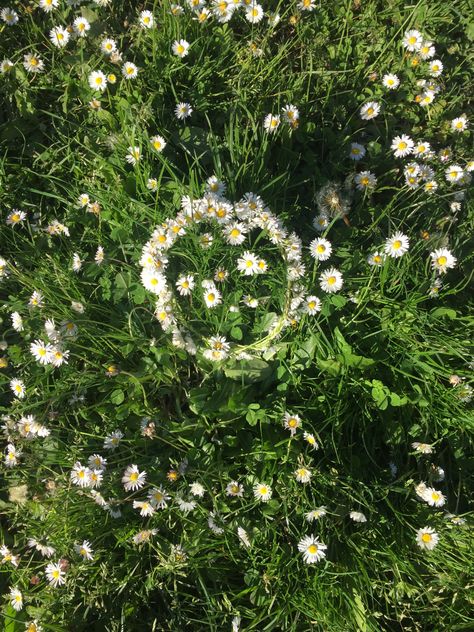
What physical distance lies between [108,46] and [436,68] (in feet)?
5.41

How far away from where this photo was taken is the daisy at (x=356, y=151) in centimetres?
259

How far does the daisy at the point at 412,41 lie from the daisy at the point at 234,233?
1.47 metres

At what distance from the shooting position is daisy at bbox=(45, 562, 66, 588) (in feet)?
6.83

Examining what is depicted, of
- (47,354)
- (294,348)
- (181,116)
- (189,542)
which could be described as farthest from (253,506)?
(181,116)

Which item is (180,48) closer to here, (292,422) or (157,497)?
(292,422)

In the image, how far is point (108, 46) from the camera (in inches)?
98.6

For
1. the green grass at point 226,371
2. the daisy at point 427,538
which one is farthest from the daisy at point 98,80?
the daisy at point 427,538

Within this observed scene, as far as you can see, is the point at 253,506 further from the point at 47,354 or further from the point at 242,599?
the point at 47,354

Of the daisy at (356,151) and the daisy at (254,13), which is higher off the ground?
the daisy at (254,13)

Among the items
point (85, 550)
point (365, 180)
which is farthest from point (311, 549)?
point (365, 180)

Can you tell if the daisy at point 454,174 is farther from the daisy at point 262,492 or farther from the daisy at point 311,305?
the daisy at point 262,492

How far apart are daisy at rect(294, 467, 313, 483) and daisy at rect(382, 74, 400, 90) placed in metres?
1.93

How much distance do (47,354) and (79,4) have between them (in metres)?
1.77

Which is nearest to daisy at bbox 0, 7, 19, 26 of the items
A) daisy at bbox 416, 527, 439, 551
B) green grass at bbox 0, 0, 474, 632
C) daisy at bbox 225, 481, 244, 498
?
green grass at bbox 0, 0, 474, 632
